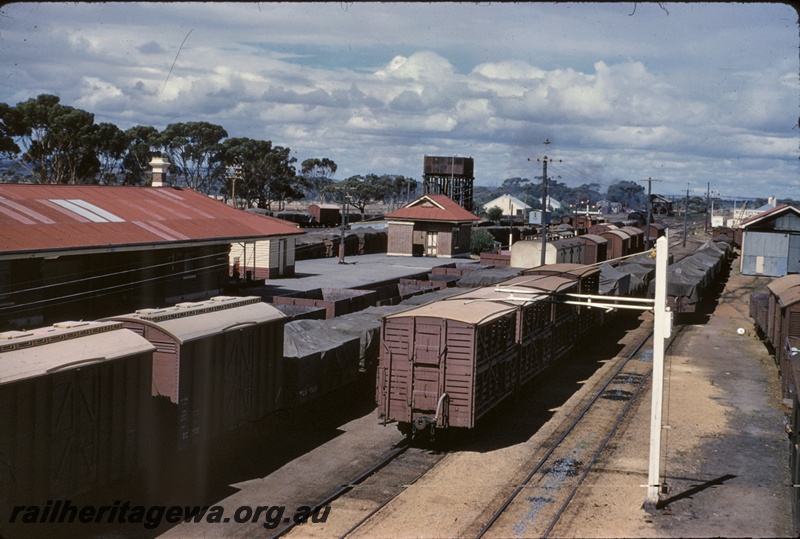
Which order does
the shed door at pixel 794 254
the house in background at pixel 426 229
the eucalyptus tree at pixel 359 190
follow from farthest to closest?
the eucalyptus tree at pixel 359 190
the house in background at pixel 426 229
the shed door at pixel 794 254

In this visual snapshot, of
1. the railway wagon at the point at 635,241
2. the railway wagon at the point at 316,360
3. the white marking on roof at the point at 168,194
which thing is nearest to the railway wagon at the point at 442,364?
the railway wagon at the point at 316,360

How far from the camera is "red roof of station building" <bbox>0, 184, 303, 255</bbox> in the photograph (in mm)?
21875

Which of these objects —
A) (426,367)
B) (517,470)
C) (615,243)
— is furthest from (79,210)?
(615,243)

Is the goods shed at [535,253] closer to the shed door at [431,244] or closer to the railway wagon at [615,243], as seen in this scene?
the railway wagon at [615,243]

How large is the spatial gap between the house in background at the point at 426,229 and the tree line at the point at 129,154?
9.19 metres

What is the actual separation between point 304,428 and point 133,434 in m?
7.24

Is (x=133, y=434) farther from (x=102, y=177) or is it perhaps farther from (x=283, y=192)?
(x=283, y=192)

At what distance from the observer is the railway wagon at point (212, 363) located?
1479cm

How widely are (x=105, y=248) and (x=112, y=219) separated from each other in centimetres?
334

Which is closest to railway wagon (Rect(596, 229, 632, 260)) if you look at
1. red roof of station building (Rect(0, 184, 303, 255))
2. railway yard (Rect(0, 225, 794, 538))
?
railway yard (Rect(0, 225, 794, 538))

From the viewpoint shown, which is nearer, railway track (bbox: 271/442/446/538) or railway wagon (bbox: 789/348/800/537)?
railway wagon (bbox: 789/348/800/537)

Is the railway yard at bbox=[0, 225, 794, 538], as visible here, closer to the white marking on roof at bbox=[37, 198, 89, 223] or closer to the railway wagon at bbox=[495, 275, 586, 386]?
the railway wagon at bbox=[495, 275, 586, 386]

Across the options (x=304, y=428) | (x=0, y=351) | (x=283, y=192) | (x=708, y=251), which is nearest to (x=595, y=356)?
(x=304, y=428)

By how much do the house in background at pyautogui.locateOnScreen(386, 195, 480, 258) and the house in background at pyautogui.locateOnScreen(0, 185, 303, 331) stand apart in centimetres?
3409
